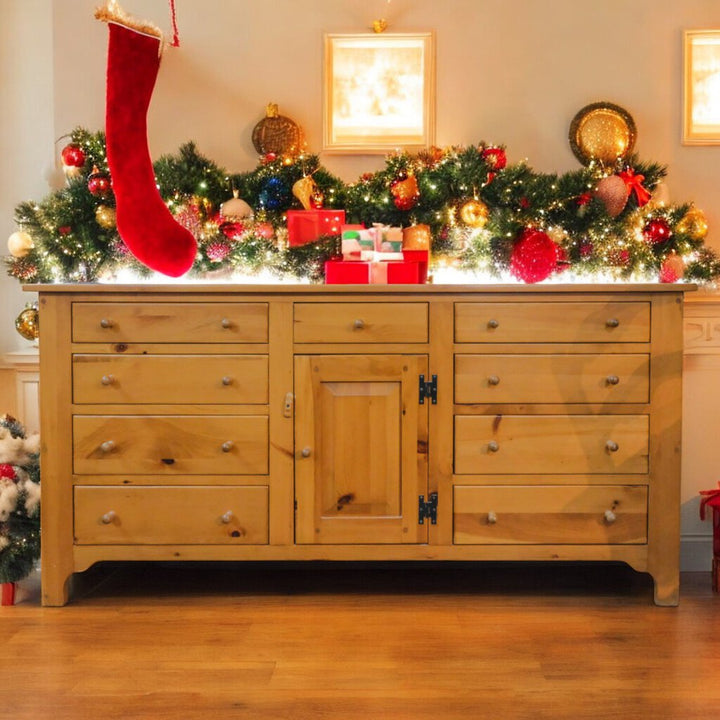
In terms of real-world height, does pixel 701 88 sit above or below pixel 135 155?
above

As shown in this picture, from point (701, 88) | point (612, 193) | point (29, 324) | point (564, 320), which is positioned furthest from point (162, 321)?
point (701, 88)

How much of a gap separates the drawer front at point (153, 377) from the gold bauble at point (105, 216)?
547 mm

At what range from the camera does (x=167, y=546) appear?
100 inches

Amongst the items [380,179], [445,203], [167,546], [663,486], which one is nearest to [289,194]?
[380,179]

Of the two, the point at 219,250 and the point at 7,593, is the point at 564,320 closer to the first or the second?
the point at 219,250

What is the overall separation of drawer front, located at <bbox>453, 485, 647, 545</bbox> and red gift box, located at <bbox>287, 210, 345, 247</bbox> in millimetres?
969

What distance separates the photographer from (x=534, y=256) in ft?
8.57

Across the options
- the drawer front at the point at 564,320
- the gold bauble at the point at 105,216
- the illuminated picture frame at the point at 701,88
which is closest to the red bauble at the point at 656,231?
the illuminated picture frame at the point at 701,88

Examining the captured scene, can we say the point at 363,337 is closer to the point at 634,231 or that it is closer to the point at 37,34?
the point at 634,231

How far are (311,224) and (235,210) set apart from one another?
10.5 inches

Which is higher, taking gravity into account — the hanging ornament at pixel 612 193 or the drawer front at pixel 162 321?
the hanging ornament at pixel 612 193

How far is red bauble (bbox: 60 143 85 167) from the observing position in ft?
9.54

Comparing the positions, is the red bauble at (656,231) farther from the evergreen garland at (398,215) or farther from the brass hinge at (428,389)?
the brass hinge at (428,389)

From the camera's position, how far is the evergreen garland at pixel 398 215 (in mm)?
2850
